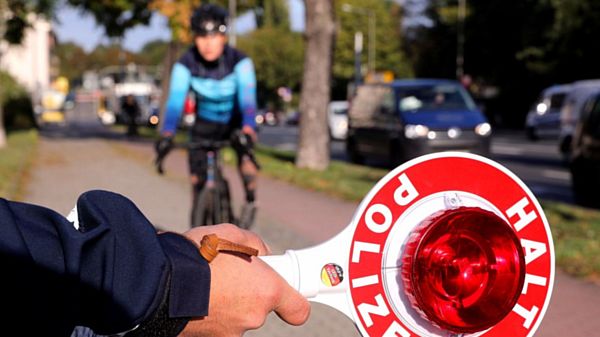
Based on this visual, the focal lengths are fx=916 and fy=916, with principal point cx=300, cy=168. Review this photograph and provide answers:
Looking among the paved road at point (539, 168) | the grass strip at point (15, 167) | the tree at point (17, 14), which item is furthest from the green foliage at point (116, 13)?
the paved road at point (539, 168)

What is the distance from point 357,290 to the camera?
5.26 ft

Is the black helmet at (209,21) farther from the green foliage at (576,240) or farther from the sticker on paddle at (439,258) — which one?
the sticker on paddle at (439,258)

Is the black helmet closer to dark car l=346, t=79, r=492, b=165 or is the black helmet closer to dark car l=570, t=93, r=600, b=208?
dark car l=570, t=93, r=600, b=208

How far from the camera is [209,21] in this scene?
5.65m

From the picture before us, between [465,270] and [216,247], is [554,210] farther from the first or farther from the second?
[216,247]

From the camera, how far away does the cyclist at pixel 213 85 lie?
18.6ft

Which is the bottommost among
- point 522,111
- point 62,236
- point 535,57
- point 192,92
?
point 522,111

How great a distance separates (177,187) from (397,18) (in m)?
81.9

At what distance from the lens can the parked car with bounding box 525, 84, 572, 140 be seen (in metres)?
35.8

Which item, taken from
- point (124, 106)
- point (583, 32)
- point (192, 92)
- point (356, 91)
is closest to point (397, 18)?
point (583, 32)

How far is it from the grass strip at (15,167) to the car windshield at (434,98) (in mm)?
7520

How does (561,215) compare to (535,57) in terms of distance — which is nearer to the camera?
(561,215)

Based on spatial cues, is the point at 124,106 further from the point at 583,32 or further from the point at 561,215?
the point at 561,215

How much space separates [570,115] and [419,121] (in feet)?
31.6
